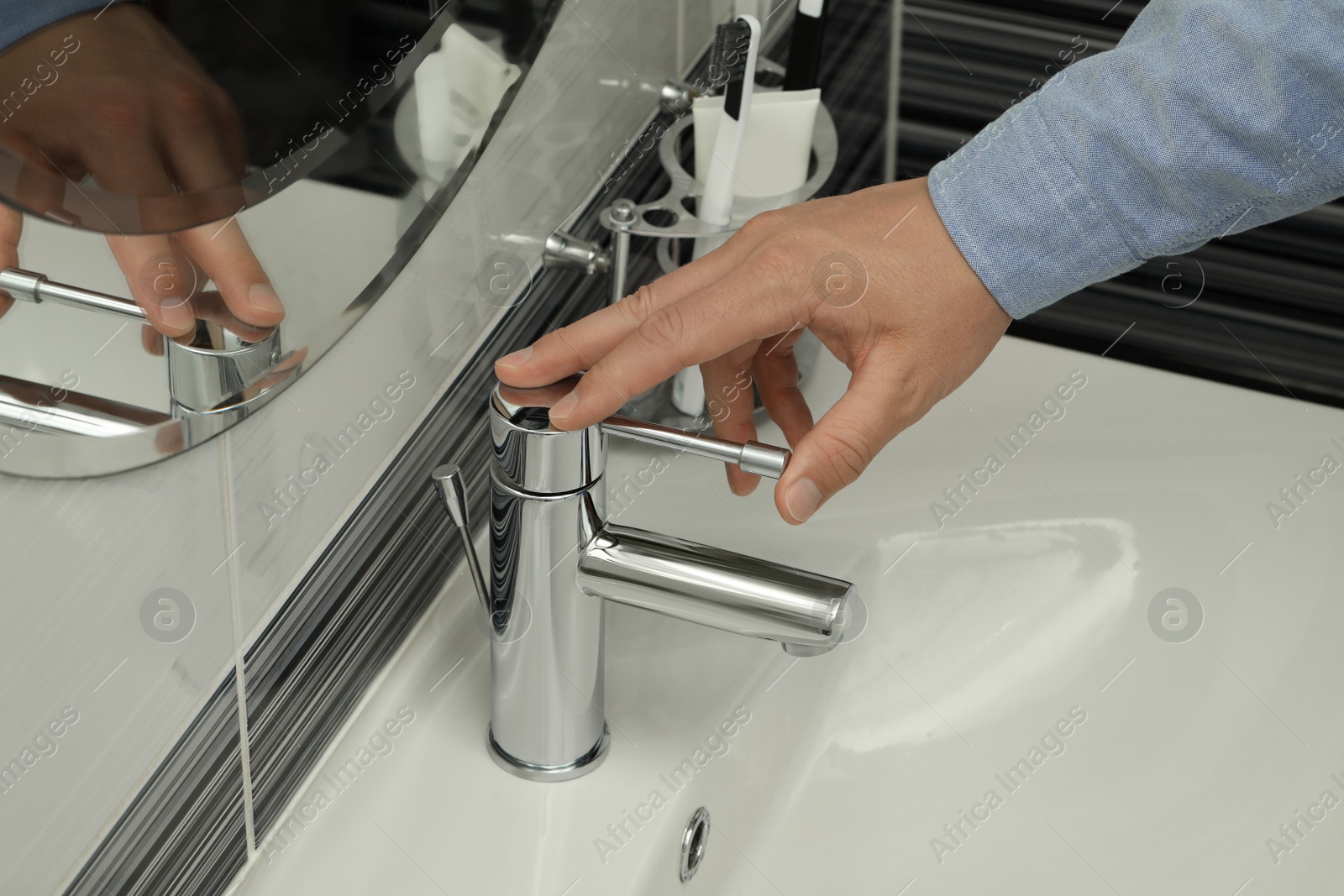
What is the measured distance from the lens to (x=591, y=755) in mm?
533

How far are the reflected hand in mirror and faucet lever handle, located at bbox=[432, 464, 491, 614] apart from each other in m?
0.14

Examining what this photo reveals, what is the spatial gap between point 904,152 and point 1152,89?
47 centimetres

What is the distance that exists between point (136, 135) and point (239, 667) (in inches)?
8.6

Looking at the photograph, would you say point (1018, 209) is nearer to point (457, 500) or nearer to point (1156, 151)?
point (1156, 151)

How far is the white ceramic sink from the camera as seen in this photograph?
0.52 meters

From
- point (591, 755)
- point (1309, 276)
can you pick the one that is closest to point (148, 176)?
point (591, 755)

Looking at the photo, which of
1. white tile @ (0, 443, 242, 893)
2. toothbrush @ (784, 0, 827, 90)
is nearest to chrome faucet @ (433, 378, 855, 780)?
white tile @ (0, 443, 242, 893)

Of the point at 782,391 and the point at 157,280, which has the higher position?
the point at 157,280

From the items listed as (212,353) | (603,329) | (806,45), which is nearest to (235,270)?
(212,353)

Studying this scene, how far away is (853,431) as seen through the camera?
1.49 ft

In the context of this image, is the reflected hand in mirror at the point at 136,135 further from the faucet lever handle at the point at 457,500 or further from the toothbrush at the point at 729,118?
the toothbrush at the point at 729,118

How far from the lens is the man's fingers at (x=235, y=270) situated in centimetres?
33

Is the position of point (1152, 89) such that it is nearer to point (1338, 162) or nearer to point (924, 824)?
point (1338, 162)

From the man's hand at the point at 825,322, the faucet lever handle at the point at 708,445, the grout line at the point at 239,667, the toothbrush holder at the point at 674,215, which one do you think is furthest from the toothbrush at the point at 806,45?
the grout line at the point at 239,667
